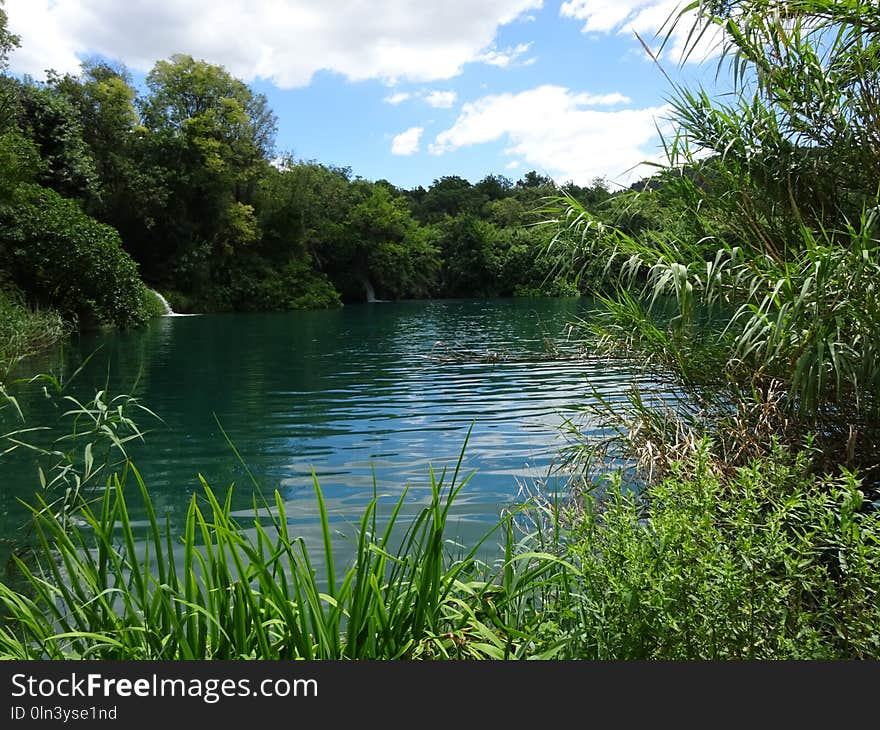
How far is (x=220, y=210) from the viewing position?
138 feet

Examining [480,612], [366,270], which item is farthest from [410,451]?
[366,270]

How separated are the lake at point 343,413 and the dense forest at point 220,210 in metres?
10.1

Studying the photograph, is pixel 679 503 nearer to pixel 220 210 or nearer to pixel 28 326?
pixel 28 326

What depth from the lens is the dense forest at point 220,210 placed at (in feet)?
100

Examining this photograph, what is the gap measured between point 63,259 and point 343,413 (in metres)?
16.1

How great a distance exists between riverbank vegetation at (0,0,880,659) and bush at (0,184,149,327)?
59.3ft

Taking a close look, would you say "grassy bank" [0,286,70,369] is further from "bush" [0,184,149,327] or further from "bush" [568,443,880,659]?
"bush" [568,443,880,659]

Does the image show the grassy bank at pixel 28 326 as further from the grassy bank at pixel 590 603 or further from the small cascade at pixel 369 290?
the small cascade at pixel 369 290

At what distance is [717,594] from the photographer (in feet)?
6.88

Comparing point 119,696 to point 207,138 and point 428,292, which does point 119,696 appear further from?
point 428,292

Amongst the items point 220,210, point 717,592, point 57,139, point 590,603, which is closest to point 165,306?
point 57,139

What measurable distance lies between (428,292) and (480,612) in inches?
2038

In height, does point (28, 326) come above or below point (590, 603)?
below

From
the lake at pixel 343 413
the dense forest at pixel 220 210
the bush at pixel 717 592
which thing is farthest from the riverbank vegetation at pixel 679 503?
the dense forest at pixel 220 210
